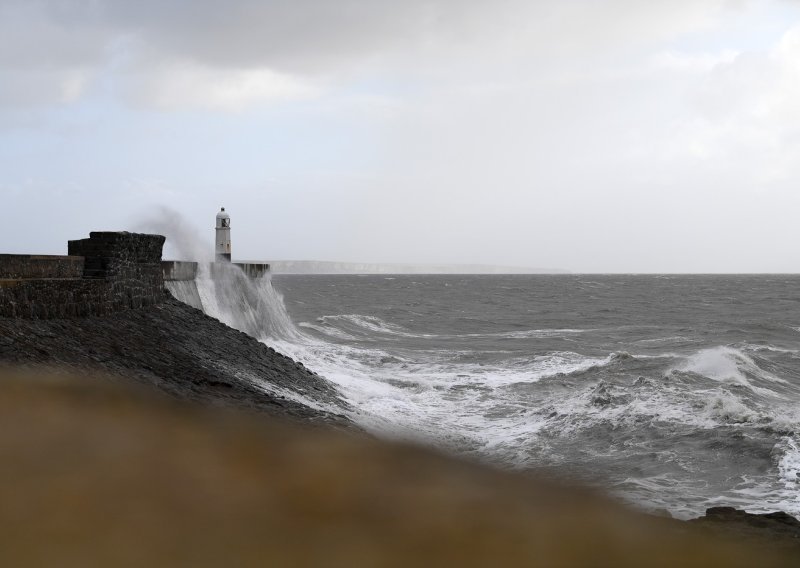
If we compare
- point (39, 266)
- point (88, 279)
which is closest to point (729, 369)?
point (88, 279)

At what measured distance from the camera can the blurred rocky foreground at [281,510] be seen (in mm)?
2545

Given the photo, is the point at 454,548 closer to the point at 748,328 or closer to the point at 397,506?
the point at 397,506

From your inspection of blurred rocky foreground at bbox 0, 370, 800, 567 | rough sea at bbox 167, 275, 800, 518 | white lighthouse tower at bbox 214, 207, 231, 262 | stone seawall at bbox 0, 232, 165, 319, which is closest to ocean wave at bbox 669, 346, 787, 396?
rough sea at bbox 167, 275, 800, 518

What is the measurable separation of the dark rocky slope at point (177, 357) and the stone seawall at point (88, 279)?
0.24 m

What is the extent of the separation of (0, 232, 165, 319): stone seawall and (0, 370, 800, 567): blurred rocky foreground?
580cm

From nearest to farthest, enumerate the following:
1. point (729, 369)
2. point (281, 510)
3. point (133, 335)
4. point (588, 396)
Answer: point (281, 510) < point (133, 335) < point (588, 396) < point (729, 369)

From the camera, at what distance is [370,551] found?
8.51 feet

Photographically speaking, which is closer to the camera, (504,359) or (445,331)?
(504,359)

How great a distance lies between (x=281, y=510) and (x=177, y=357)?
806 cm

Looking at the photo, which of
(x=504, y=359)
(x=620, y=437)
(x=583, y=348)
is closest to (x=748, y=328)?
(x=583, y=348)

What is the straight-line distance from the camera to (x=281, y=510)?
2879 mm

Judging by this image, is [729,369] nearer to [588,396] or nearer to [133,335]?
[588,396]

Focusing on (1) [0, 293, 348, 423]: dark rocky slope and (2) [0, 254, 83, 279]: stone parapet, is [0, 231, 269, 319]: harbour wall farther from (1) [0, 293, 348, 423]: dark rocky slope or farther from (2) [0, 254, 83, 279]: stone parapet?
(1) [0, 293, 348, 423]: dark rocky slope

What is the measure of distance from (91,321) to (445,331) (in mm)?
20858
